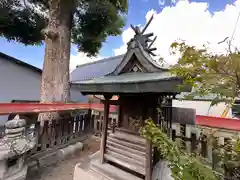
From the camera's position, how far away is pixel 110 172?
85.7 inches

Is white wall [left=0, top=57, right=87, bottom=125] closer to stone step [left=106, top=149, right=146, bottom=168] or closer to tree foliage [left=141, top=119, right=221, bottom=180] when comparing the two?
stone step [left=106, top=149, right=146, bottom=168]

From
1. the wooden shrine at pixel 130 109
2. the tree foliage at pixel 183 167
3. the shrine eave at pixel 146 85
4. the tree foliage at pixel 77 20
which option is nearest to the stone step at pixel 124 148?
the wooden shrine at pixel 130 109

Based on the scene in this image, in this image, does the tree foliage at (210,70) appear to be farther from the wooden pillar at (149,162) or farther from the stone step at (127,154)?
the stone step at (127,154)

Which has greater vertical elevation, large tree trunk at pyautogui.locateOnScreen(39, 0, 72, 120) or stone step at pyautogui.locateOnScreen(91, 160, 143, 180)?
large tree trunk at pyautogui.locateOnScreen(39, 0, 72, 120)

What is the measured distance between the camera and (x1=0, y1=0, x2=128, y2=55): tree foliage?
→ 498cm

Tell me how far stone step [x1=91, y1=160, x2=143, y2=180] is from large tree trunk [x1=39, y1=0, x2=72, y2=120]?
2795 millimetres

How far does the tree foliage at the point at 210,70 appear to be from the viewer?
0.72 metres

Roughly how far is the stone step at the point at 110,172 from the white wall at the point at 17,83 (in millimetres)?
4627

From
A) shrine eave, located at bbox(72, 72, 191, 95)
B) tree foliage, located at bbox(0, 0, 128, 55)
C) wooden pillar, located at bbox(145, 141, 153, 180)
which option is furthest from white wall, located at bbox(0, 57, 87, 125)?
wooden pillar, located at bbox(145, 141, 153, 180)

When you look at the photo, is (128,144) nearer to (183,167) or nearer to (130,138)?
(130,138)

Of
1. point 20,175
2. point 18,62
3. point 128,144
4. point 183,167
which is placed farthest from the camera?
point 18,62

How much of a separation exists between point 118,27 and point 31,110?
5123 millimetres

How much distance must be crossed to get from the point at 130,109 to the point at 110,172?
106 centimetres

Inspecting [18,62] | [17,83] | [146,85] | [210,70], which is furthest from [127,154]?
[18,62]
